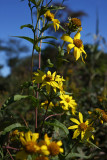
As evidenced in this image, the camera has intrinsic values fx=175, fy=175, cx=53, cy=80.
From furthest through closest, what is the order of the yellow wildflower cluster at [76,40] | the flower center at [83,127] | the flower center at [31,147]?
the flower center at [83,127] < the yellow wildflower cluster at [76,40] < the flower center at [31,147]

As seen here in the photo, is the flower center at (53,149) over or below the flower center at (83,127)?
over

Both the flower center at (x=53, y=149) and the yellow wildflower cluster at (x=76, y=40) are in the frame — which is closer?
the flower center at (x=53, y=149)

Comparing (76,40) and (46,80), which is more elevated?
(76,40)

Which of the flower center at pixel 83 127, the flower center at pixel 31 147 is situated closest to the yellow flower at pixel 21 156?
the flower center at pixel 31 147

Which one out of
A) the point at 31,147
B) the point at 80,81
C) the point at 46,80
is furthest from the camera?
the point at 80,81

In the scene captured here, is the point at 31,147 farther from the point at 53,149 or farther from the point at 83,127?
the point at 83,127

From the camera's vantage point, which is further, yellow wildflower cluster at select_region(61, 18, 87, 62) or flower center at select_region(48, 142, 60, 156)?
yellow wildflower cluster at select_region(61, 18, 87, 62)

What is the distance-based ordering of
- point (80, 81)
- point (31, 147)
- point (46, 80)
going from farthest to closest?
point (80, 81), point (46, 80), point (31, 147)

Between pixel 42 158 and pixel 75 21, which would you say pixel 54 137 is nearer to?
pixel 42 158

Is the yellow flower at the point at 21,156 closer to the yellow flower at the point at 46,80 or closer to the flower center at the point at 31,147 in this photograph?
the flower center at the point at 31,147

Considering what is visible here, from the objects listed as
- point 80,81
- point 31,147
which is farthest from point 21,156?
point 80,81

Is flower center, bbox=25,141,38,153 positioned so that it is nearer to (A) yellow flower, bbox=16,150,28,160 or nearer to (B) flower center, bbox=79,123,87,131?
(A) yellow flower, bbox=16,150,28,160

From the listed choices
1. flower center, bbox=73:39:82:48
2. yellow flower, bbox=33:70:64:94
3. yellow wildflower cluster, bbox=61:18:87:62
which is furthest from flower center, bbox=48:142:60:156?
flower center, bbox=73:39:82:48

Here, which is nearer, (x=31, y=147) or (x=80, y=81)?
(x=31, y=147)
